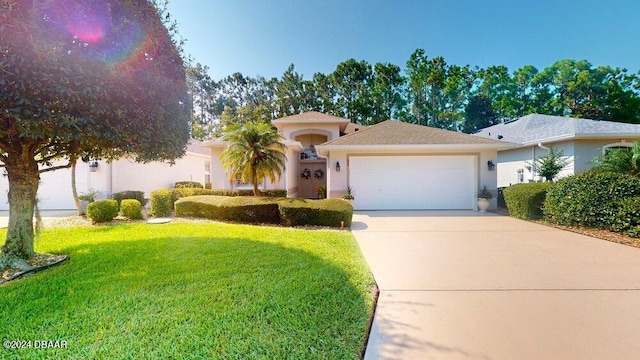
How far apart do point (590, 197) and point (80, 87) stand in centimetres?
1163

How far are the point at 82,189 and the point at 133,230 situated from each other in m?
7.74

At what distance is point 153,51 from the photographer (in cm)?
474

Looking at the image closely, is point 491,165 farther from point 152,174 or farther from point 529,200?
point 152,174

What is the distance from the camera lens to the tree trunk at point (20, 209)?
459 cm

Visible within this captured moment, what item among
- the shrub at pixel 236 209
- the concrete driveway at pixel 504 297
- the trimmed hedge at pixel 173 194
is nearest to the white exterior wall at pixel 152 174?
the trimmed hedge at pixel 173 194

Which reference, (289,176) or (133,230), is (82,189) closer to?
(133,230)

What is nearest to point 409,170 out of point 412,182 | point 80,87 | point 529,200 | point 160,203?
point 412,182

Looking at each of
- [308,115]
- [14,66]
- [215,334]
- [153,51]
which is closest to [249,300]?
[215,334]

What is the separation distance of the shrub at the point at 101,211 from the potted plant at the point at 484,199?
Answer: 14.1 m

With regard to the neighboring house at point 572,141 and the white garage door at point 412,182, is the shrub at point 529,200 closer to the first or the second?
the white garage door at point 412,182

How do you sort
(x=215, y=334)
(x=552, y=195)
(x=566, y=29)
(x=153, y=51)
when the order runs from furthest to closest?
(x=566, y=29) → (x=552, y=195) → (x=153, y=51) → (x=215, y=334)

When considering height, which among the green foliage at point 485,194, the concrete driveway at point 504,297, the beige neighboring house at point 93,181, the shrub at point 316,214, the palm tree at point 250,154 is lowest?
the concrete driveway at point 504,297

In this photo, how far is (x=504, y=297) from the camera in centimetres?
354

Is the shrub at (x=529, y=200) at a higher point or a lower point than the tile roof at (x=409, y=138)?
lower
